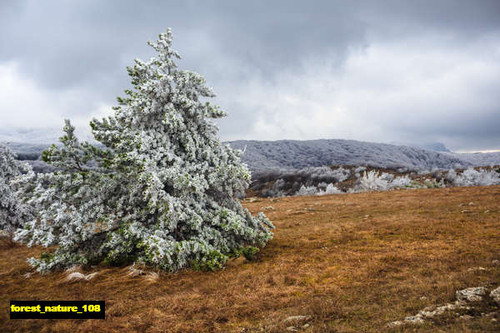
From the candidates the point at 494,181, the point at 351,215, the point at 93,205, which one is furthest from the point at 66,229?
the point at 494,181

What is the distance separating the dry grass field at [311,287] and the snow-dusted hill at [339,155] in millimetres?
69814

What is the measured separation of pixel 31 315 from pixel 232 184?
5.98 m

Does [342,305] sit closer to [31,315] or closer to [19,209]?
[31,315]

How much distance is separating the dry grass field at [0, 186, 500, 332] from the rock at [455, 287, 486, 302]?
0.59 feet

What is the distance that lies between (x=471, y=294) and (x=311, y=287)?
8.91 ft

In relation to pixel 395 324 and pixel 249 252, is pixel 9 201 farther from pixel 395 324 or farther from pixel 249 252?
pixel 395 324

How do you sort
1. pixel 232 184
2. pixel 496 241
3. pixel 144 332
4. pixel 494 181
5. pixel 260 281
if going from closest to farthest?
pixel 144 332 → pixel 260 281 → pixel 496 241 → pixel 232 184 → pixel 494 181

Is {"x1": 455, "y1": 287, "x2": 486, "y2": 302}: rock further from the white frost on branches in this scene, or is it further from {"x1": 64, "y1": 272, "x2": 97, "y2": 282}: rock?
the white frost on branches

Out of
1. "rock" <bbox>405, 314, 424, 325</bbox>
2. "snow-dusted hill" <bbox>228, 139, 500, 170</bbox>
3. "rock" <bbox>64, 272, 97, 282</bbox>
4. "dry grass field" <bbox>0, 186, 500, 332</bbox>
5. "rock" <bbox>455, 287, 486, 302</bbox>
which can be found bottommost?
"rock" <bbox>64, 272, 97, 282</bbox>

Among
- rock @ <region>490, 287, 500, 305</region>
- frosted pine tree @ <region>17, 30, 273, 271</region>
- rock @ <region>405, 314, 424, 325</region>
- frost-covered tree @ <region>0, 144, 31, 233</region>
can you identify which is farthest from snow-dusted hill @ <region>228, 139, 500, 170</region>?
rock @ <region>405, 314, 424, 325</region>

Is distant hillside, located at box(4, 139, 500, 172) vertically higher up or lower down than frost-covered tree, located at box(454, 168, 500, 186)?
higher up

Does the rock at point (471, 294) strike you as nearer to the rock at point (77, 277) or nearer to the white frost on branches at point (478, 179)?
the rock at point (77, 277)

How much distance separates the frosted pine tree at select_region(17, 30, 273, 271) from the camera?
315 inches

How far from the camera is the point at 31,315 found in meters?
5.77
